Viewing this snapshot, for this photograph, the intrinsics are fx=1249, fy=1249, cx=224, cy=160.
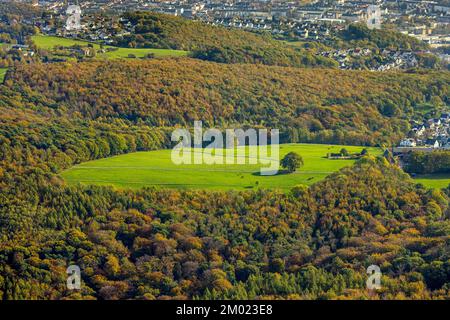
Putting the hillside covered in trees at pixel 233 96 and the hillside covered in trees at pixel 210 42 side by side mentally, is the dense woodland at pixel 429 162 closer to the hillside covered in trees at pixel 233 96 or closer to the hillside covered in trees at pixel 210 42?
the hillside covered in trees at pixel 233 96

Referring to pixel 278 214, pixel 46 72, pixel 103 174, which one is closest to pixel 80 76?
pixel 46 72

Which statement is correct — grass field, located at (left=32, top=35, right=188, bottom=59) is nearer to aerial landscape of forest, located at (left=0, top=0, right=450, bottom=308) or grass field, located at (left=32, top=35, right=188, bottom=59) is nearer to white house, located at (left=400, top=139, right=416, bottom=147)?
aerial landscape of forest, located at (left=0, top=0, right=450, bottom=308)

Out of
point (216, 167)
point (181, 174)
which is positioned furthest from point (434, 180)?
point (181, 174)

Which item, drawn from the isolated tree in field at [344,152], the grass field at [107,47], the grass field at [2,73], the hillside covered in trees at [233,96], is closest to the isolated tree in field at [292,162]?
the isolated tree in field at [344,152]

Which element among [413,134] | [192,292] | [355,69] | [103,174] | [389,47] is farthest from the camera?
[389,47]

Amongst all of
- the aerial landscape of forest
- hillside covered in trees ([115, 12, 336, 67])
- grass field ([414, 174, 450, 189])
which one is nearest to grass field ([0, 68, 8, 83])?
the aerial landscape of forest

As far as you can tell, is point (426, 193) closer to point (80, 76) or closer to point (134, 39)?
point (80, 76)

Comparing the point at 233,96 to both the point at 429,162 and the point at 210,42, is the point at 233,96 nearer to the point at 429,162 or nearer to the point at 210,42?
the point at 429,162
